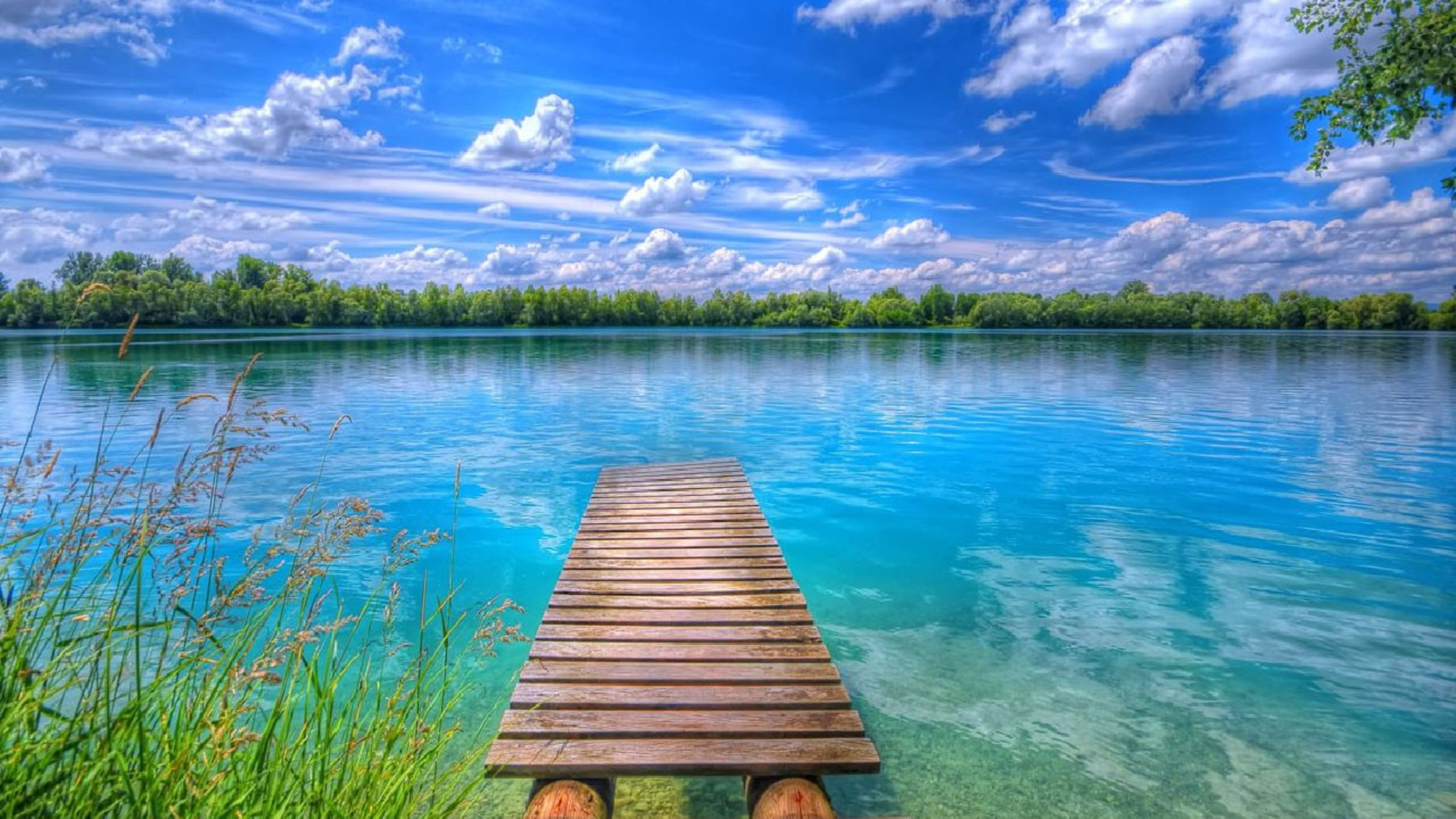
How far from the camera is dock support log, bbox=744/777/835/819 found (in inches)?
133

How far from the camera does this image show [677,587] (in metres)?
6.09

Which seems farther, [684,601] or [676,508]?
[676,508]

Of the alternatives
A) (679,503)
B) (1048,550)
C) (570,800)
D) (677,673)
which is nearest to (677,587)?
(677,673)

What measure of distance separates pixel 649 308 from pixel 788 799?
543 ft

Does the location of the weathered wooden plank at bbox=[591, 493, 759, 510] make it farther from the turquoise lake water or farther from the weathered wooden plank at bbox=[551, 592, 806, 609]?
the weathered wooden plank at bbox=[551, 592, 806, 609]

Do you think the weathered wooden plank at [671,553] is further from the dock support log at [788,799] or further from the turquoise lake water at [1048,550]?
the dock support log at [788,799]

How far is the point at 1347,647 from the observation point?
A: 704 cm

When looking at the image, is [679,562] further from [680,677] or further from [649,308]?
[649,308]

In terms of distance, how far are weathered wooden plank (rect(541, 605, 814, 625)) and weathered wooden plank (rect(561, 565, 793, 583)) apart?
0.67 m

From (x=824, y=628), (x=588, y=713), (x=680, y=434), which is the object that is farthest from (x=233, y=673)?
(x=680, y=434)

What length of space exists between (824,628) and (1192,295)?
559 ft

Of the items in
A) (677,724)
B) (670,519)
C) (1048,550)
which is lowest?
(1048,550)

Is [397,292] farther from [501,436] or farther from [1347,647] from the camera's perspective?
[1347,647]

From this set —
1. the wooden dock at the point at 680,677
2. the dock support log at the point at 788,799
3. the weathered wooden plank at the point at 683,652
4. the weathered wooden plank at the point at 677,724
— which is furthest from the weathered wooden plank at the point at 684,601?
the dock support log at the point at 788,799
